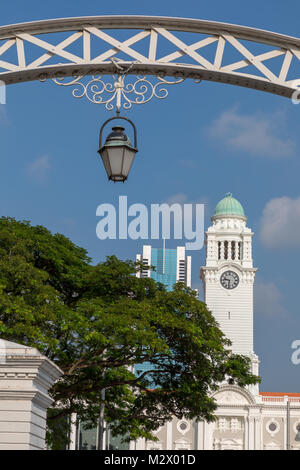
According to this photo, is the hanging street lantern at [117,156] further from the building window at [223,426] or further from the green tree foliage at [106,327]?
the building window at [223,426]

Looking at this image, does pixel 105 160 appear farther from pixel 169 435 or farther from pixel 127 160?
pixel 169 435

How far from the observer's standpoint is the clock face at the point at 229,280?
362 feet

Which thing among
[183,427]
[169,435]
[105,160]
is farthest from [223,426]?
[105,160]

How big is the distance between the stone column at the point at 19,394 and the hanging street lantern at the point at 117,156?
13.7 ft

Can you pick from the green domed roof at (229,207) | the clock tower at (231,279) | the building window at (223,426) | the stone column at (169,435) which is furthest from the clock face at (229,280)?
the stone column at (169,435)

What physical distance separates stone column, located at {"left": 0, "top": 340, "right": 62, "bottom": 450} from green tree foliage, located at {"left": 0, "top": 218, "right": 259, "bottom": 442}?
42.5 ft

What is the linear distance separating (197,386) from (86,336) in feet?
18.8

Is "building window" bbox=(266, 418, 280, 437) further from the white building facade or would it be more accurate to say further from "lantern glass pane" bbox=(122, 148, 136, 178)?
"lantern glass pane" bbox=(122, 148, 136, 178)

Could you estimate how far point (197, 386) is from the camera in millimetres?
30875

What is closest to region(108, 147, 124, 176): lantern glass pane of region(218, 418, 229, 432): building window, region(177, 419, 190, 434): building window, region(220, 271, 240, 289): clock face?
region(177, 419, 190, 434): building window

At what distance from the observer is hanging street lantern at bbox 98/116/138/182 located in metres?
9.71

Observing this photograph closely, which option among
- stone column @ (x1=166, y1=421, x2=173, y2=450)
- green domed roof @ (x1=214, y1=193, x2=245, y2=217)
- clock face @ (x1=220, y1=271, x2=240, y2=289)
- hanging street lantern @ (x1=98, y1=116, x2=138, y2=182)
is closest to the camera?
hanging street lantern @ (x1=98, y1=116, x2=138, y2=182)
